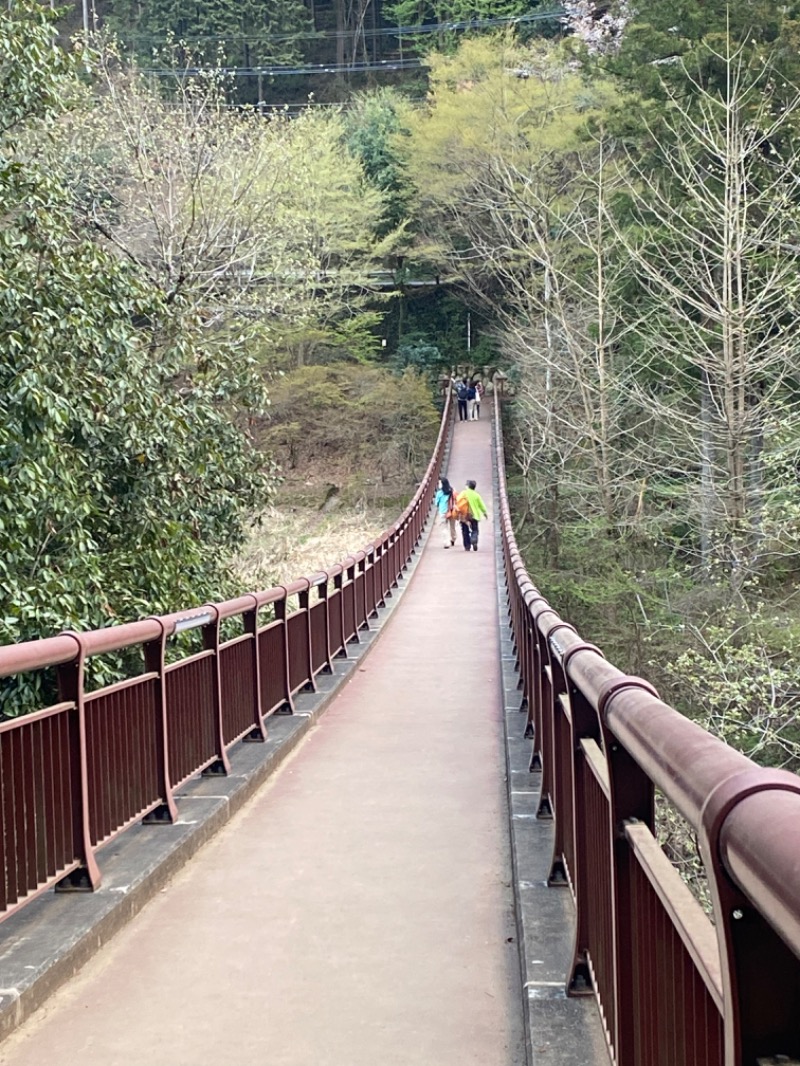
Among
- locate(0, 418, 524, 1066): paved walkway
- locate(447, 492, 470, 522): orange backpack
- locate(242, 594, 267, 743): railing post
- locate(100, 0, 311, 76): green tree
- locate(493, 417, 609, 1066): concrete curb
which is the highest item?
locate(100, 0, 311, 76): green tree

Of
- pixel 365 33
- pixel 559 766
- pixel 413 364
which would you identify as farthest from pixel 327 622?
pixel 365 33

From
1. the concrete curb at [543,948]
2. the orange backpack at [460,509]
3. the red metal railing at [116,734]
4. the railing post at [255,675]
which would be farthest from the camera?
the orange backpack at [460,509]

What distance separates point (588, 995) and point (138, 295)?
8.12 m

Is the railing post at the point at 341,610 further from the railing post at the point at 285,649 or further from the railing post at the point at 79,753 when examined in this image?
the railing post at the point at 79,753

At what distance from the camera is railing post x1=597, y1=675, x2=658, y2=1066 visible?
8.10ft

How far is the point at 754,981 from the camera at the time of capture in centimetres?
137

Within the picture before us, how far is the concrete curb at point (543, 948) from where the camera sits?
3111mm

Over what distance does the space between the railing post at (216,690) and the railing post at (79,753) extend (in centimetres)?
179

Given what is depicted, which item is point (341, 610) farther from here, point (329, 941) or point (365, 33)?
point (365, 33)

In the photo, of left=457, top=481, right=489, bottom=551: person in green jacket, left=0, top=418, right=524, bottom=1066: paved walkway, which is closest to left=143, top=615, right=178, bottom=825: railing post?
left=0, top=418, right=524, bottom=1066: paved walkway

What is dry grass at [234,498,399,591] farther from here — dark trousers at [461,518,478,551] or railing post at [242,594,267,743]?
railing post at [242,594,267,743]

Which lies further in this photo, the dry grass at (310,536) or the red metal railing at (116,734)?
the dry grass at (310,536)

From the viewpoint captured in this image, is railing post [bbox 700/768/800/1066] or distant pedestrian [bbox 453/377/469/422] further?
distant pedestrian [bbox 453/377/469/422]

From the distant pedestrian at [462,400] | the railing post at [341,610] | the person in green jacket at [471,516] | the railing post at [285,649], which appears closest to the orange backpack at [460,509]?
the person in green jacket at [471,516]
